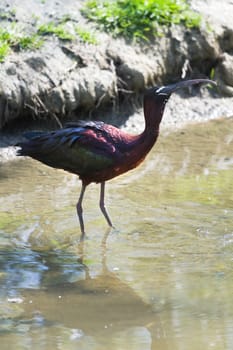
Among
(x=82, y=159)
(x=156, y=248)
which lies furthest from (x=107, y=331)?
(x=82, y=159)

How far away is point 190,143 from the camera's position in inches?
412

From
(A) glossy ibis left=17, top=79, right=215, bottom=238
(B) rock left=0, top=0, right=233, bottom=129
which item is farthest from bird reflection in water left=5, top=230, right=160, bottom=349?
(B) rock left=0, top=0, right=233, bottom=129

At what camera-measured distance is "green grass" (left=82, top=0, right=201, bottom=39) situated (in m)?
11.1

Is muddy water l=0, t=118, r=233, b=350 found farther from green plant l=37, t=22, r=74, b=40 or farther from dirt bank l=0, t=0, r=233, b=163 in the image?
green plant l=37, t=22, r=74, b=40

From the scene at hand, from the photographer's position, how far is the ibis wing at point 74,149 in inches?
298

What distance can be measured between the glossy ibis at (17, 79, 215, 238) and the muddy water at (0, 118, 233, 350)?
1.44ft

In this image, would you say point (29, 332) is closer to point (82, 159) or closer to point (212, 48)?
point (82, 159)

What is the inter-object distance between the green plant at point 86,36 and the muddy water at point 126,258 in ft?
5.14

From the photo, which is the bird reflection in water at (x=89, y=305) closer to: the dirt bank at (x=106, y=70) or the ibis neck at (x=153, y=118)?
the ibis neck at (x=153, y=118)

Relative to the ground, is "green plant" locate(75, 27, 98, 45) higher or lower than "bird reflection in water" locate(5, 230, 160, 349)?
lower

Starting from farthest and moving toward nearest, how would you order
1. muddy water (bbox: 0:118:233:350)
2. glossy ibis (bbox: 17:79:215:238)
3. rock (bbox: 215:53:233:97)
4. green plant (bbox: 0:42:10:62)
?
1. rock (bbox: 215:53:233:97)
2. green plant (bbox: 0:42:10:62)
3. glossy ibis (bbox: 17:79:215:238)
4. muddy water (bbox: 0:118:233:350)

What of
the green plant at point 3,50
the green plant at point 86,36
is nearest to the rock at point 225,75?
the green plant at point 86,36

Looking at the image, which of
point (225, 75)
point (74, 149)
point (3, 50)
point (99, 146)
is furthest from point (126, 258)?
point (225, 75)

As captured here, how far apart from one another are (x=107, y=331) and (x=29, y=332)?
49 cm
